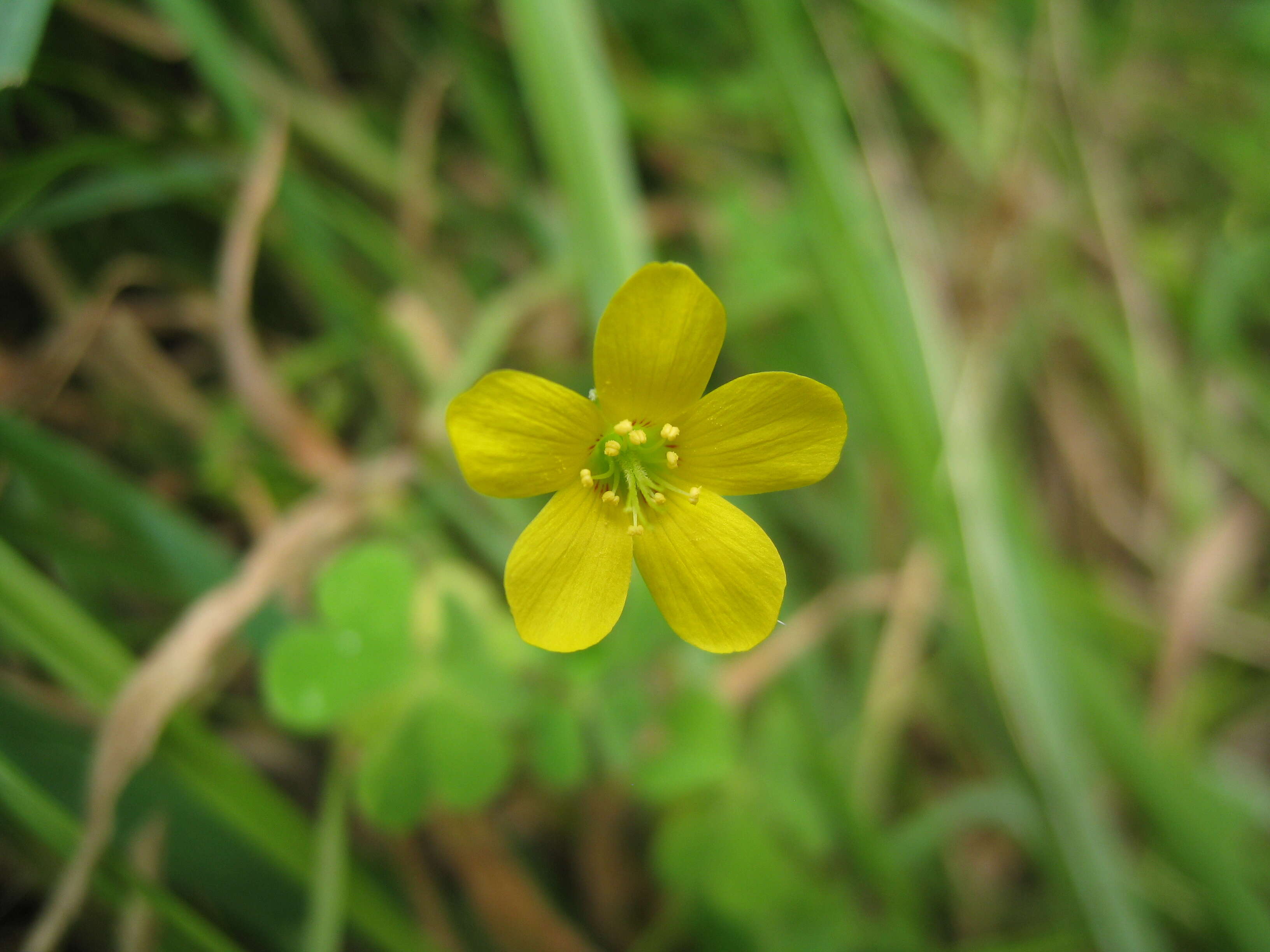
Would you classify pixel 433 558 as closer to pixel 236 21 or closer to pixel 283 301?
pixel 283 301

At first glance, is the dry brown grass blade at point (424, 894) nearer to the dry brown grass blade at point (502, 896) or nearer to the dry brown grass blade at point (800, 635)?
the dry brown grass blade at point (502, 896)

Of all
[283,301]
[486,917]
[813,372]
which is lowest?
[486,917]

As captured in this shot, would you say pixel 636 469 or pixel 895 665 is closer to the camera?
pixel 636 469

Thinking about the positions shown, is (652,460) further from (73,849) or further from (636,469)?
(73,849)

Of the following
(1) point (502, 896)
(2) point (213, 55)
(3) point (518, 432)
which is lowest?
(1) point (502, 896)

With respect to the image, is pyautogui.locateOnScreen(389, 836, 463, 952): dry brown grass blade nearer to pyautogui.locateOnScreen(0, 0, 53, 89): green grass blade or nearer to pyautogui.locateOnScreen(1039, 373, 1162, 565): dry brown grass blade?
pyautogui.locateOnScreen(0, 0, 53, 89): green grass blade

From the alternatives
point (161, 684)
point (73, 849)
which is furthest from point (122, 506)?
point (73, 849)

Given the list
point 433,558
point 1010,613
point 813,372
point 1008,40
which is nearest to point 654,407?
point 433,558
